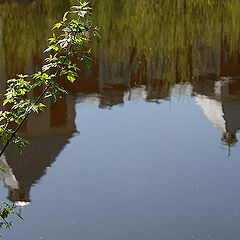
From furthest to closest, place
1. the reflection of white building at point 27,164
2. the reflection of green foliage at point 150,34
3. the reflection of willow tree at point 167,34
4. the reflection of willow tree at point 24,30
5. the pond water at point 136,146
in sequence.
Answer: the reflection of willow tree at point 24,30, the reflection of green foliage at point 150,34, the reflection of willow tree at point 167,34, the reflection of white building at point 27,164, the pond water at point 136,146

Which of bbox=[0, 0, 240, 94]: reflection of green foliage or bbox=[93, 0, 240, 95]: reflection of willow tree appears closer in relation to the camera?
bbox=[93, 0, 240, 95]: reflection of willow tree

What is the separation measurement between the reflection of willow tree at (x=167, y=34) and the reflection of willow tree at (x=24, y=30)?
1503mm

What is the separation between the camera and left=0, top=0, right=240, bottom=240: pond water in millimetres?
4758

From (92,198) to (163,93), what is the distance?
5.04 meters

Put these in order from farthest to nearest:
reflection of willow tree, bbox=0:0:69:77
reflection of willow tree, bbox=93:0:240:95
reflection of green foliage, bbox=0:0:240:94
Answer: reflection of willow tree, bbox=0:0:69:77
reflection of green foliage, bbox=0:0:240:94
reflection of willow tree, bbox=93:0:240:95

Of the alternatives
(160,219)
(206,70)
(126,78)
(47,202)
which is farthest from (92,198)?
(206,70)

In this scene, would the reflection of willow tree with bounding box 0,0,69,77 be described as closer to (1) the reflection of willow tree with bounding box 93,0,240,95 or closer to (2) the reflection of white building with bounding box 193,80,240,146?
(1) the reflection of willow tree with bounding box 93,0,240,95

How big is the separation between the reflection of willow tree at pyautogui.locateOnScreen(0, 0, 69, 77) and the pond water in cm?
8

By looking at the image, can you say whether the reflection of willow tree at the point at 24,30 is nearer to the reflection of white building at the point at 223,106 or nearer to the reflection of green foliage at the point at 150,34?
the reflection of green foliage at the point at 150,34

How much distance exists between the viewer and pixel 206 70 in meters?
12.1

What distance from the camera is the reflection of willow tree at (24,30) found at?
12.5m

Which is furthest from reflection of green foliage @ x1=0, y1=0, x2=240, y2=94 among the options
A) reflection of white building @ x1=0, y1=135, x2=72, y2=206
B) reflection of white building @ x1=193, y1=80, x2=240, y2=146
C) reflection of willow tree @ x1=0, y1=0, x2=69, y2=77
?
reflection of white building @ x1=0, y1=135, x2=72, y2=206

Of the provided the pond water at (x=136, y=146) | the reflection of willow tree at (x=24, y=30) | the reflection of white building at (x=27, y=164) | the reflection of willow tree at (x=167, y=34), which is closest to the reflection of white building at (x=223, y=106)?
the pond water at (x=136, y=146)

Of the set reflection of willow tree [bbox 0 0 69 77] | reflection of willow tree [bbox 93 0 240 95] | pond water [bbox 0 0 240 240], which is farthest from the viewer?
reflection of willow tree [bbox 0 0 69 77]
